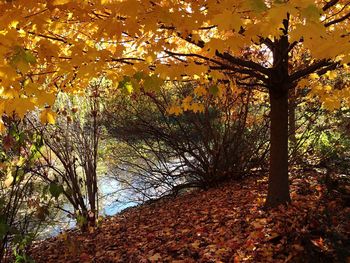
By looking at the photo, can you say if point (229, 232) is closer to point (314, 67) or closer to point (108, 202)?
point (314, 67)

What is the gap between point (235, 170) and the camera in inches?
293

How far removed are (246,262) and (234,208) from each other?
1923mm

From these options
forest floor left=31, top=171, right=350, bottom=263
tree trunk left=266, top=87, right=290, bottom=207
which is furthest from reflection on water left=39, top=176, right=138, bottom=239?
tree trunk left=266, top=87, right=290, bottom=207

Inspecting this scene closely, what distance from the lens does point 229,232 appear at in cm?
437

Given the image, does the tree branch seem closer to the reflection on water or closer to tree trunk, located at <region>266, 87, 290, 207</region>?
tree trunk, located at <region>266, 87, 290, 207</region>

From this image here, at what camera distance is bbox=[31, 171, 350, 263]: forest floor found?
3.34 meters

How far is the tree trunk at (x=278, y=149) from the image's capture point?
4.56m

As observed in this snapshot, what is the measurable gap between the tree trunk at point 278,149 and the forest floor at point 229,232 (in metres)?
0.20

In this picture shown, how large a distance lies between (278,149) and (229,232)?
1.21 meters

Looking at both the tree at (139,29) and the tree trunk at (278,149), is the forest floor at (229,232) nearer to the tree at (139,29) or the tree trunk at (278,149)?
the tree trunk at (278,149)

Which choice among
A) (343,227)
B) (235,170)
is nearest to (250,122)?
(235,170)

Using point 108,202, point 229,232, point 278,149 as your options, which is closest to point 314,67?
point 278,149

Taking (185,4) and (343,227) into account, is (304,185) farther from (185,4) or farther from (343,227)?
(185,4)

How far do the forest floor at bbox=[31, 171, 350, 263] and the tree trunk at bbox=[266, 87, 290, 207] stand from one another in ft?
0.65
